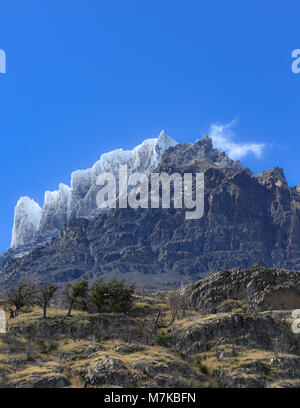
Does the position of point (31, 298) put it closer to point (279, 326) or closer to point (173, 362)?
point (173, 362)

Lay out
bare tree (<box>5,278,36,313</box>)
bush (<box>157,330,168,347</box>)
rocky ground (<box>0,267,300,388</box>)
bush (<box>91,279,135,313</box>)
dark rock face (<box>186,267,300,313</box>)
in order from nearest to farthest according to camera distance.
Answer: rocky ground (<box>0,267,300,388</box>) → bush (<box>157,330,168,347</box>) → bare tree (<box>5,278,36,313</box>) → bush (<box>91,279,135,313</box>) → dark rock face (<box>186,267,300,313</box>)

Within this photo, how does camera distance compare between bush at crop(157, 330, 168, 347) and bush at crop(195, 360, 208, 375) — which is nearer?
bush at crop(195, 360, 208, 375)

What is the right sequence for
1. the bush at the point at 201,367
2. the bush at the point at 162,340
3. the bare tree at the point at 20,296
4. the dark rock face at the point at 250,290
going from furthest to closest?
1. the dark rock face at the point at 250,290
2. the bare tree at the point at 20,296
3. the bush at the point at 162,340
4. the bush at the point at 201,367

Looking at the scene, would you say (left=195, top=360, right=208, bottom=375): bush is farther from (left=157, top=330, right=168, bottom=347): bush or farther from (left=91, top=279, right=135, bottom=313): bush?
(left=91, top=279, right=135, bottom=313): bush

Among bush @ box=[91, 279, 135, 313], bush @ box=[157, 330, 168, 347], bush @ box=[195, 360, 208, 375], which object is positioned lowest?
bush @ box=[195, 360, 208, 375]

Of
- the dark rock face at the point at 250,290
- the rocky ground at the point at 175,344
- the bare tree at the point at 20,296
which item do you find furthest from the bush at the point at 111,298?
the dark rock face at the point at 250,290

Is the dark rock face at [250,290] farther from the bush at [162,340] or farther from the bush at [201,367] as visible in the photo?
the bush at [201,367]

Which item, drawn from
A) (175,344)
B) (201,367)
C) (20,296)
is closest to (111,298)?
(20,296)

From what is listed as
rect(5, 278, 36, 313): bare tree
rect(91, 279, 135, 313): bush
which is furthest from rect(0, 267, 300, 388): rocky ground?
rect(91, 279, 135, 313): bush

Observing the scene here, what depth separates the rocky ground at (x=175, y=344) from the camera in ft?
196

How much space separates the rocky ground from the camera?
2351 inches

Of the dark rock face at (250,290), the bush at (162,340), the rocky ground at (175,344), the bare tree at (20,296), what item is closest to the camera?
the rocky ground at (175,344)

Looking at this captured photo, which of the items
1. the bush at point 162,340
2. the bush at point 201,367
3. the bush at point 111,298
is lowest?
the bush at point 201,367

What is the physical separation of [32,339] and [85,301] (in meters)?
22.9
